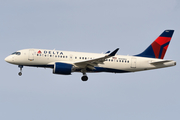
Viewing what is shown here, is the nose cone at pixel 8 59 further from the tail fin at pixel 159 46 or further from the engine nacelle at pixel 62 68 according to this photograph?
the tail fin at pixel 159 46

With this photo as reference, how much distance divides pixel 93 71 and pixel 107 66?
2146mm

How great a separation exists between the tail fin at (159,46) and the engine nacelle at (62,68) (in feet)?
39.6

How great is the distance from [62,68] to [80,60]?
10.9ft

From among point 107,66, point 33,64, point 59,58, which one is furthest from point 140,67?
point 33,64

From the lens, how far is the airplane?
42750mm

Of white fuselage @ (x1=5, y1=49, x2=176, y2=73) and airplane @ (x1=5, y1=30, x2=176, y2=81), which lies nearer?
airplane @ (x1=5, y1=30, x2=176, y2=81)

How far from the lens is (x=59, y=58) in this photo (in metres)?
43.7

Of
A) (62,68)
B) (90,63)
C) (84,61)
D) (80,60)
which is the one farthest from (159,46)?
(62,68)

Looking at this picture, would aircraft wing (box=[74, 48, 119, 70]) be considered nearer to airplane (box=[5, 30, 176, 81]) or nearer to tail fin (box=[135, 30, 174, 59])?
airplane (box=[5, 30, 176, 81])

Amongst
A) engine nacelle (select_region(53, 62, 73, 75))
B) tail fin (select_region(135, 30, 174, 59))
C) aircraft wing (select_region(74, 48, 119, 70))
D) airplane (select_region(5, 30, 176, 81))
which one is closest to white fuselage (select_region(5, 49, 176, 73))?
airplane (select_region(5, 30, 176, 81))

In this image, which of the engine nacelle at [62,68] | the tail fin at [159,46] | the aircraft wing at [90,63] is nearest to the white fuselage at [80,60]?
the aircraft wing at [90,63]

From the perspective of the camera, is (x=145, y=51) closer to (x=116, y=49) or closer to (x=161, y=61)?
(x=161, y=61)

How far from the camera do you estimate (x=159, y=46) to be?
160 ft

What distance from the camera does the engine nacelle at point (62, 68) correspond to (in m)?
42.2
